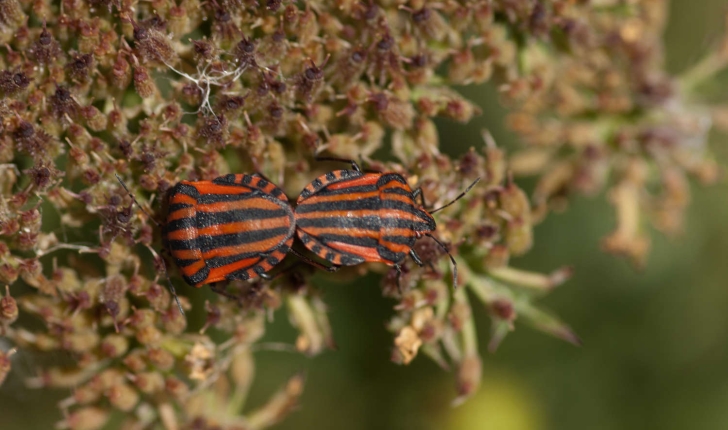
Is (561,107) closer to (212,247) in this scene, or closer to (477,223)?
(477,223)

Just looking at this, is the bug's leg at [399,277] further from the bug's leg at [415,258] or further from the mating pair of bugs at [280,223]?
the bug's leg at [415,258]

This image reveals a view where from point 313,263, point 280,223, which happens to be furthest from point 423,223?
point 280,223

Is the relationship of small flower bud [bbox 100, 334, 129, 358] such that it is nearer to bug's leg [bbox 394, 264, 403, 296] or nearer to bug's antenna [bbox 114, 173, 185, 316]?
bug's antenna [bbox 114, 173, 185, 316]

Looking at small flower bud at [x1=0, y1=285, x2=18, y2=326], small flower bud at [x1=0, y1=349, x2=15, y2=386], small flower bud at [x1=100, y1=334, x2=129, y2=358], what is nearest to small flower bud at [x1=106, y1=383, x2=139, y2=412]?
small flower bud at [x1=100, y1=334, x2=129, y2=358]

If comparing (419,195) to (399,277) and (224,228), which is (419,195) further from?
(224,228)

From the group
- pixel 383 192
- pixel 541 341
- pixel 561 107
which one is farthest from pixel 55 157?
pixel 541 341

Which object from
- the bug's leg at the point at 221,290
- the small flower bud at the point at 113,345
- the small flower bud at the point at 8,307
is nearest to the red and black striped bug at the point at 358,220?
the bug's leg at the point at 221,290
